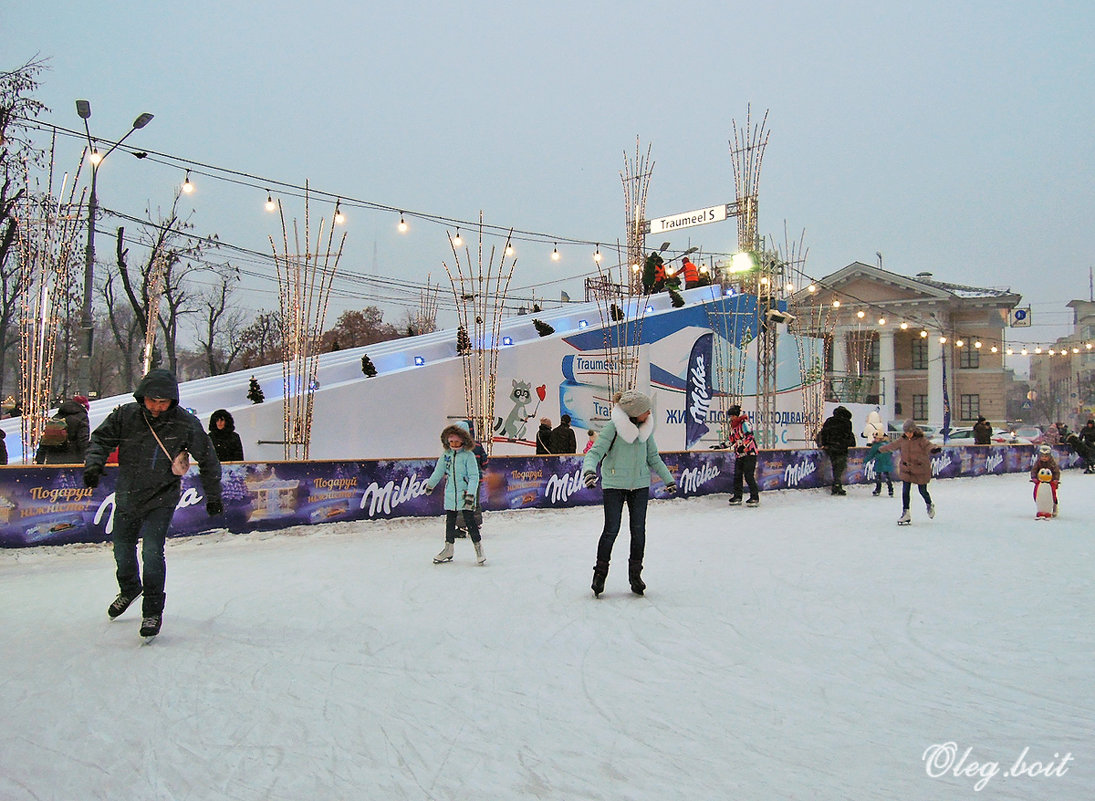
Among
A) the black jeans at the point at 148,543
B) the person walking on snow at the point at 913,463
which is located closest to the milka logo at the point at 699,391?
the person walking on snow at the point at 913,463

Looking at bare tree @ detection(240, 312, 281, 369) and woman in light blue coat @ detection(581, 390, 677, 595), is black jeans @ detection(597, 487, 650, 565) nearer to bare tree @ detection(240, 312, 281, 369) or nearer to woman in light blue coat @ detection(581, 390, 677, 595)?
woman in light blue coat @ detection(581, 390, 677, 595)

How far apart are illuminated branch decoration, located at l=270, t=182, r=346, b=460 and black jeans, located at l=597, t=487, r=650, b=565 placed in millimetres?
6414

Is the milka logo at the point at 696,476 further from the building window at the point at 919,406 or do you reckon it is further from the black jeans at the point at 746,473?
the building window at the point at 919,406

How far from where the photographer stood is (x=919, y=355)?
42625mm

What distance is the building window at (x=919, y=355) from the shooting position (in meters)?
42.2

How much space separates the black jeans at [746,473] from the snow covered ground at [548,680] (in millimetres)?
4542

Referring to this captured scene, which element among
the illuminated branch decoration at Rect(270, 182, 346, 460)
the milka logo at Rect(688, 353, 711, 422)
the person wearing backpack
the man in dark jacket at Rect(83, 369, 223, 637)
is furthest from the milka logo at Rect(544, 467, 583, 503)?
the milka logo at Rect(688, 353, 711, 422)

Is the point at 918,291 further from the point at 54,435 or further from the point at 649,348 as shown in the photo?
the point at 54,435

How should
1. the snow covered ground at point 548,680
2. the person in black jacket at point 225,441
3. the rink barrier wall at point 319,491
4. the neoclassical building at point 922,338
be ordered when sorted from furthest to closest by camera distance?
the neoclassical building at point 922,338, the person in black jacket at point 225,441, the rink barrier wall at point 319,491, the snow covered ground at point 548,680

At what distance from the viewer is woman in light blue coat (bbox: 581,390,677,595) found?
16.6 ft

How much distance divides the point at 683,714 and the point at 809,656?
114 centimetres

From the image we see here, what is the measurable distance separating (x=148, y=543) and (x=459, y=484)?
2.80m

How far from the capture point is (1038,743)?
2.69 metres

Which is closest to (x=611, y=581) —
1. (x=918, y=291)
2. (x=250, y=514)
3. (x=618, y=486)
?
(x=618, y=486)
